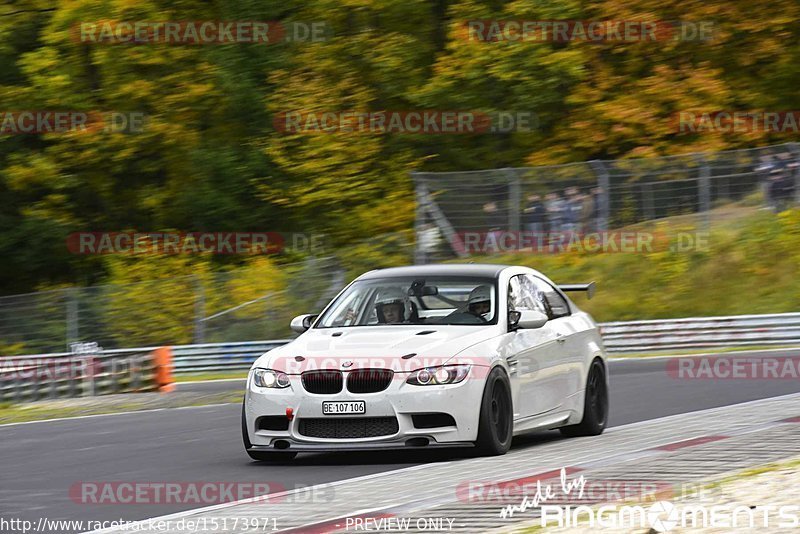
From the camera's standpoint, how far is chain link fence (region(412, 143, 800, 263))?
97.0 ft

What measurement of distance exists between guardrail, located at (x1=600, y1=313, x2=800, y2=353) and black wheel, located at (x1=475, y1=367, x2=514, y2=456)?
15.8 meters

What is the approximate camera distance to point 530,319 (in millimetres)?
11531

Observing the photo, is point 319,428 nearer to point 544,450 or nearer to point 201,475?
point 201,475

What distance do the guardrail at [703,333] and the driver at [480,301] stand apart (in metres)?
15.2

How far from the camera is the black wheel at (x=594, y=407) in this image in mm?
12734

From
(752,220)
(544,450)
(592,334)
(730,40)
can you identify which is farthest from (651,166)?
(544,450)

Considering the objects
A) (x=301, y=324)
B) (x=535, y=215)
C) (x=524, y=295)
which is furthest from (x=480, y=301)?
(x=535, y=215)

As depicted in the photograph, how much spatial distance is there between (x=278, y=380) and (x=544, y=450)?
202 cm

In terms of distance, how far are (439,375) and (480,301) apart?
125 cm

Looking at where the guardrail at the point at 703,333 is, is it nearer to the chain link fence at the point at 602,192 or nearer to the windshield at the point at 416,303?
the chain link fence at the point at 602,192

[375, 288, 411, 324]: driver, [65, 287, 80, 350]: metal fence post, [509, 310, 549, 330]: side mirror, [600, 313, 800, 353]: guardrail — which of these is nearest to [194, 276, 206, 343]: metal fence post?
[65, 287, 80, 350]: metal fence post

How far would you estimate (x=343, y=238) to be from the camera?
132 ft

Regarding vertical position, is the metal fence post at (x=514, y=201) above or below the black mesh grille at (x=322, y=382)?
above

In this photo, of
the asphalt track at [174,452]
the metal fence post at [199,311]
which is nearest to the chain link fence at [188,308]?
the metal fence post at [199,311]
